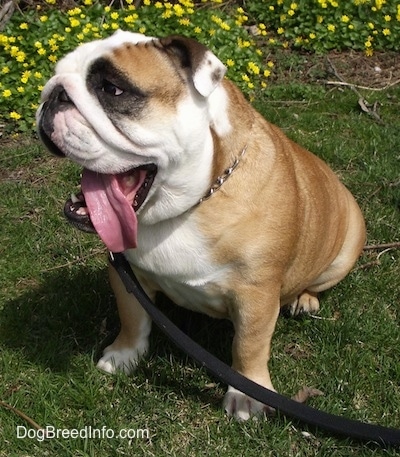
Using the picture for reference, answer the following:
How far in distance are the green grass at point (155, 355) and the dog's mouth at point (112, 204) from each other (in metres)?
0.77

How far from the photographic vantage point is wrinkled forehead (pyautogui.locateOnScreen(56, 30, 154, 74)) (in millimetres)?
2143

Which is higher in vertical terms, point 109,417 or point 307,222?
point 307,222

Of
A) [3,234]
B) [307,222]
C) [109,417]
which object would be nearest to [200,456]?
[109,417]

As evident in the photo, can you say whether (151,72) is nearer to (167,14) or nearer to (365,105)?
(365,105)

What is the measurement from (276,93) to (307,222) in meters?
2.55

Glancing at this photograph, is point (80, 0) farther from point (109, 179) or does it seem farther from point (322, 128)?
Result: point (109, 179)

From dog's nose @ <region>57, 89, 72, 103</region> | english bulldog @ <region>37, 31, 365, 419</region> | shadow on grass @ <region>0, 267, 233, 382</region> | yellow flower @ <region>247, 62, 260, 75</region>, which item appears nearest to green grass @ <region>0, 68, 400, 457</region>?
shadow on grass @ <region>0, 267, 233, 382</region>

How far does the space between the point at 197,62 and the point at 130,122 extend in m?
0.28

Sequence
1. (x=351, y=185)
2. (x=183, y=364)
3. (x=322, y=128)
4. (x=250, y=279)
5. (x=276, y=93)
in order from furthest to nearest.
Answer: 1. (x=276, y=93)
2. (x=322, y=128)
3. (x=351, y=185)
4. (x=183, y=364)
5. (x=250, y=279)

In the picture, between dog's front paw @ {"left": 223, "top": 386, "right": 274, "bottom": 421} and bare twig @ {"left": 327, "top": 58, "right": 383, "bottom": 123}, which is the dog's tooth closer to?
dog's front paw @ {"left": 223, "top": 386, "right": 274, "bottom": 421}

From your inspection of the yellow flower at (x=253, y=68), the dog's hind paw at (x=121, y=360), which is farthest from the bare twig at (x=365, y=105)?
the dog's hind paw at (x=121, y=360)

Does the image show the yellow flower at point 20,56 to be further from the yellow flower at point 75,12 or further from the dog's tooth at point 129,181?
the dog's tooth at point 129,181

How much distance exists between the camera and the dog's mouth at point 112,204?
89.5 inches

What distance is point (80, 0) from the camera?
5.64 metres
